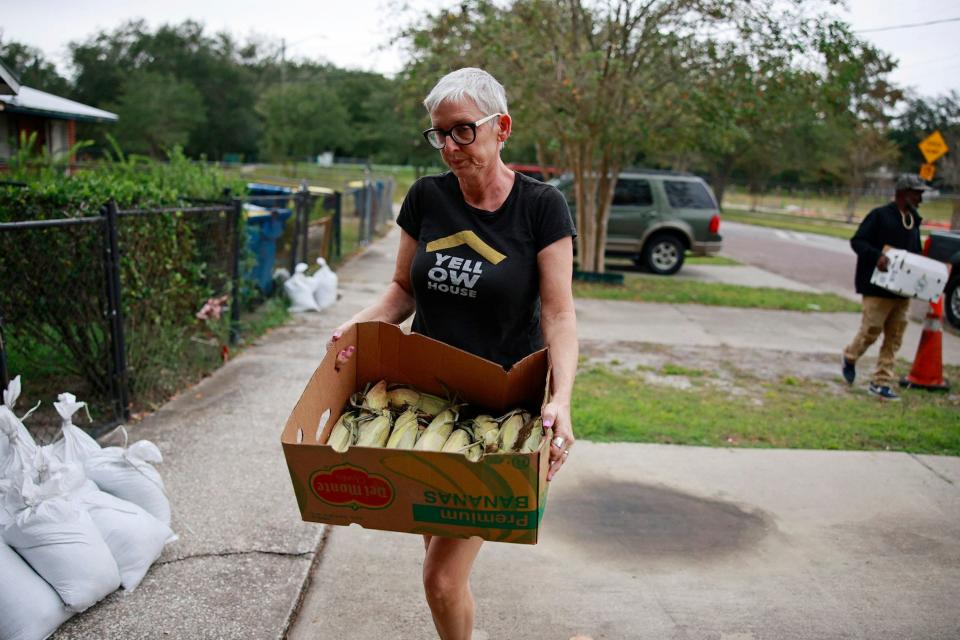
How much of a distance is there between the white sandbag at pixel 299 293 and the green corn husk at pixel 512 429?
6917 mm

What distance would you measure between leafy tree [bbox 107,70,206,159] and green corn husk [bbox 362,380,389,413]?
4980cm

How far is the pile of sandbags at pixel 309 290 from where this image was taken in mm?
8906

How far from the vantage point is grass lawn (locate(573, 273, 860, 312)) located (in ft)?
37.3

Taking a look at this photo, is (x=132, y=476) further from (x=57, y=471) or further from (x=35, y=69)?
(x=35, y=69)

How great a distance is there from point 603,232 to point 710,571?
9.88 m

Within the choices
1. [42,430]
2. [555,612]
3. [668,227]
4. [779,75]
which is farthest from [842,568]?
[668,227]

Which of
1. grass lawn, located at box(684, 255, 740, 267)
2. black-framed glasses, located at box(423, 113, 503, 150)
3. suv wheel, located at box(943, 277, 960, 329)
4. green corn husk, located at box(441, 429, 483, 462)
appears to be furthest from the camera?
grass lawn, located at box(684, 255, 740, 267)

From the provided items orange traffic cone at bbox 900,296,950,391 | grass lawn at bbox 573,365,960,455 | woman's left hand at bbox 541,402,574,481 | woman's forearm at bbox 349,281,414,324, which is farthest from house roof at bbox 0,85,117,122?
woman's left hand at bbox 541,402,574,481

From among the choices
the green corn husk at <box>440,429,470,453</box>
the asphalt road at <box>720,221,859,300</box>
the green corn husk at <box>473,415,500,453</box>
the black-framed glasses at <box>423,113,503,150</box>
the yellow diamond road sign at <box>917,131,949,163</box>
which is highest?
the yellow diamond road sign at <box>917,131,949,163</box>

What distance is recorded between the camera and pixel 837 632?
308 centimetres

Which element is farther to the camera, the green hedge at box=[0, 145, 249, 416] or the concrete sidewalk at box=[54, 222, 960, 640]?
the green hedge at box=[0, 145, 249, 416]

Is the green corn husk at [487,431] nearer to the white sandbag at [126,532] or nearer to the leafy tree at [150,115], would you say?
the white sandbag at [126,532]

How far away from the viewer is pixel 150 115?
48.7 m

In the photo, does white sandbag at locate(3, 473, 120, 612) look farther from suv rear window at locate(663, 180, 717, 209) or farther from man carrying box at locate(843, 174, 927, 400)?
suv rear window at locate(663, 180, 717, 209)
